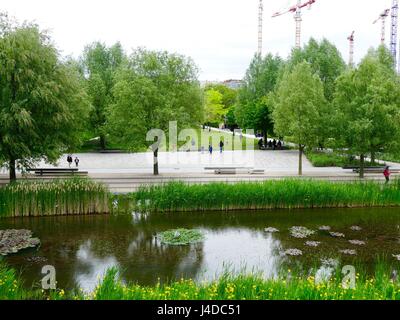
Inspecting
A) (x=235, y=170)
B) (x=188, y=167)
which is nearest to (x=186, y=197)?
(x=235, y=170)

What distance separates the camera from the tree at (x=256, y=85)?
2270 inches

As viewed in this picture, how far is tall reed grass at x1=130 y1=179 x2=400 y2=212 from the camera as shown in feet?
77.2

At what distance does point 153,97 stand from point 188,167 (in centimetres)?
893

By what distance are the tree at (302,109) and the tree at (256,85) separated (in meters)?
20.0

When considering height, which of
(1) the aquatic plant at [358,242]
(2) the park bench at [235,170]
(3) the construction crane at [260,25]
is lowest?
(1) the aquatic plant at [358,242]

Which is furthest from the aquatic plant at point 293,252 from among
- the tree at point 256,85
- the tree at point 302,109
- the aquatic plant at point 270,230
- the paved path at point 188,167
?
the tree at point 256,85

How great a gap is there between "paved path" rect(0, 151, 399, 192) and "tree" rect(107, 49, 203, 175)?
2.92 meters

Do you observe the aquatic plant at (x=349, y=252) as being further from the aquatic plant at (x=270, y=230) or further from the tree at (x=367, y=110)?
the tree at (x=367, y=110)

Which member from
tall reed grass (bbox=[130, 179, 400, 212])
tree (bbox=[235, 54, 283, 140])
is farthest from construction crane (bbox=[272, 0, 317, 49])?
tall reed grass (bbox=[130, 179, 400, 212])

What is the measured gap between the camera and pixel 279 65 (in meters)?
60.0

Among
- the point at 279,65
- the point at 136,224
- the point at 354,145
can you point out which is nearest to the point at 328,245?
the point at 136,224

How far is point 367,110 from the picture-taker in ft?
101

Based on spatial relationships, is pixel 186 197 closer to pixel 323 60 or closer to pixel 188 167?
pixel 188 167
